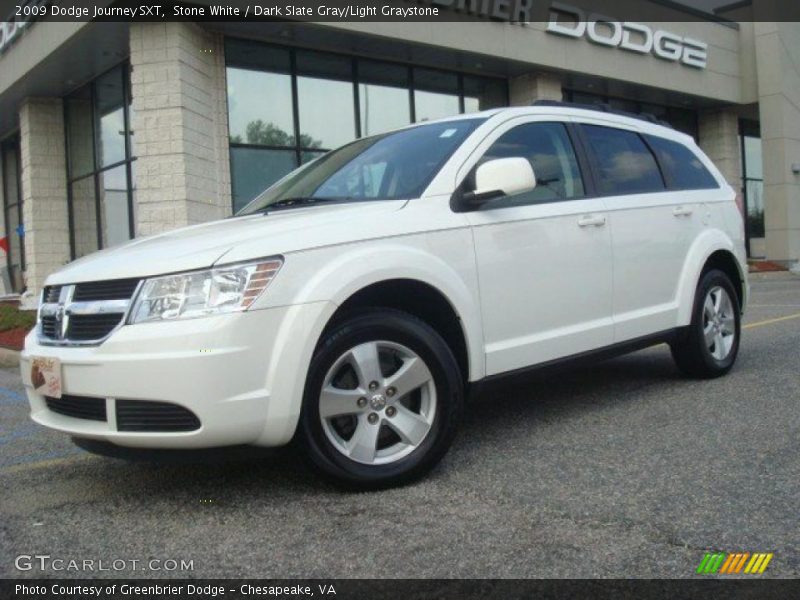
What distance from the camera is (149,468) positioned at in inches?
153

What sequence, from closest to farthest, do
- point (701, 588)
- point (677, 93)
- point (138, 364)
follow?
point (701, 588) → point (138, 364) → point (677, 93)

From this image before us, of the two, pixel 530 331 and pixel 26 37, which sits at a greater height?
pixel 26 37

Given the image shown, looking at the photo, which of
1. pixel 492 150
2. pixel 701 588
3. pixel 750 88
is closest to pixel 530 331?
pixel 492 150

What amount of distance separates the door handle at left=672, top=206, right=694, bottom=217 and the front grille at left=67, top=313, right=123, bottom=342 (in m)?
3.55

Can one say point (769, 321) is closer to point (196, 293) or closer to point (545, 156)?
point (545, 156)

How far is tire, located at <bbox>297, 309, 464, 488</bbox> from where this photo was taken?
10.4 ft

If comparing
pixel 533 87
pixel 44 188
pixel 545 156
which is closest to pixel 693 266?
pixel 545 156

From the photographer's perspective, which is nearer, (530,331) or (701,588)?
(701,588)

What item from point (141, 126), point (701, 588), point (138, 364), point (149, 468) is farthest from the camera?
point (141, 126)

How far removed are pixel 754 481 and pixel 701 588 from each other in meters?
1.07

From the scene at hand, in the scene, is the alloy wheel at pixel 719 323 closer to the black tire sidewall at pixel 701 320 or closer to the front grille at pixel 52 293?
the black tire sidewall at pixel 701 320

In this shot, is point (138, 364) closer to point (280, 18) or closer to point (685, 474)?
point (685, 474)

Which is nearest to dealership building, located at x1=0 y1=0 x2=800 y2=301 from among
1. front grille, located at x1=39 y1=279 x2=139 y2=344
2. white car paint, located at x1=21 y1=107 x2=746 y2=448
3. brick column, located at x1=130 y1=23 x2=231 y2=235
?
brick column, located at x1=130 y1=23 x2=231 y2=235

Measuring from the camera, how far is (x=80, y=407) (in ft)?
10.4
